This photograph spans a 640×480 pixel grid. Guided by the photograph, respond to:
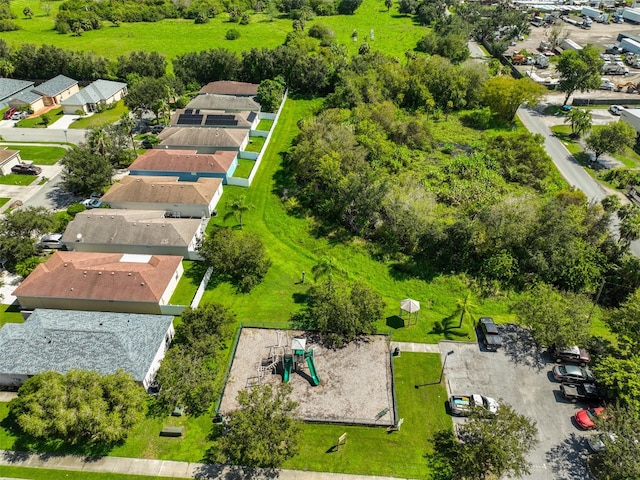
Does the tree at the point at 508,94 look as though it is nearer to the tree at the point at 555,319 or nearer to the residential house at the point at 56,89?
the tree at the point at 555,319

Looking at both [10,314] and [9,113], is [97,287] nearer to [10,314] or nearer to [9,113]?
[10,314]

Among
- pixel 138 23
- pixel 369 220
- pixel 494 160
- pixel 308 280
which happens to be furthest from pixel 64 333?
pixel 138 23

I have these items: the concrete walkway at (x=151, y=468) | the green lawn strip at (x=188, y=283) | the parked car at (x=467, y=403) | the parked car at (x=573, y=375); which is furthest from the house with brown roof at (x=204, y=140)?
the parked car at (x=573, y=375)

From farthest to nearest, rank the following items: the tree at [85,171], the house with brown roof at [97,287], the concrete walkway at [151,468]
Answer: the tree at [85,171] < the house with brown roof at [97,287] < the concrete walkway at [151,468]

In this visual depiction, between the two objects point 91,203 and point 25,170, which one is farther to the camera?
point 25,170

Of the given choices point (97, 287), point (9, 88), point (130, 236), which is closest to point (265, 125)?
point (130, 236)

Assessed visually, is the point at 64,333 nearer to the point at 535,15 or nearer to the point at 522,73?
the point at 522,73
